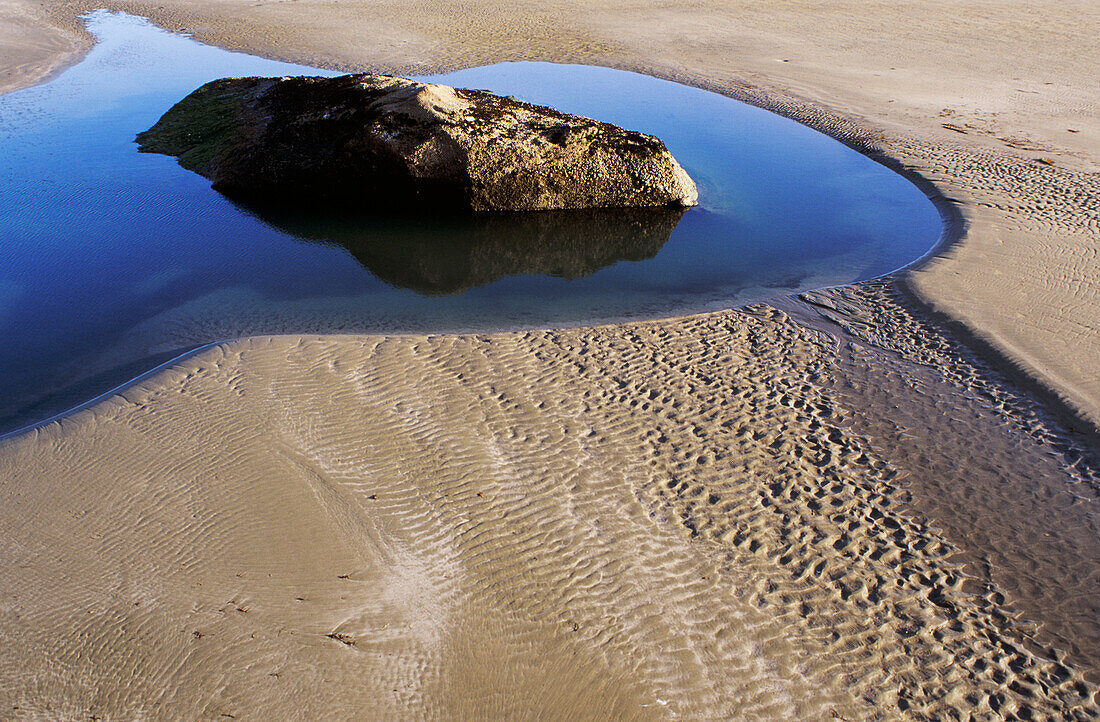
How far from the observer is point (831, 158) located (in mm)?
12781

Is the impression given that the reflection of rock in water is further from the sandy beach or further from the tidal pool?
the sandy beach

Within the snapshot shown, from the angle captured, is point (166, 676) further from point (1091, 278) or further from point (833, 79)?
point (833, 79)

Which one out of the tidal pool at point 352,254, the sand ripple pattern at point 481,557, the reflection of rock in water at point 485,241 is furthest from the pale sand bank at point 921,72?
the reflection of rock in water at point 485,241

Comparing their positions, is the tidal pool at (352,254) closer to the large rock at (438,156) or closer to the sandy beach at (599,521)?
the large rock at (438,156)

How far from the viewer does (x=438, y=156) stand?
10.0 meters

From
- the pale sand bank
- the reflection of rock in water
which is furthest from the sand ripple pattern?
the pale sand bank

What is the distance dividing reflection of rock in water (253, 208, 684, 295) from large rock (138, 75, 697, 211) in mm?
300

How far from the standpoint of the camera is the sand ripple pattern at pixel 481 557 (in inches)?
156

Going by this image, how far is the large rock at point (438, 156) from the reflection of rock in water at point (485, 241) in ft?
0.98

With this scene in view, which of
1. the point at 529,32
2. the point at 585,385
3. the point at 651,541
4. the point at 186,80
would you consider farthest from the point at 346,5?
the point at 651,541

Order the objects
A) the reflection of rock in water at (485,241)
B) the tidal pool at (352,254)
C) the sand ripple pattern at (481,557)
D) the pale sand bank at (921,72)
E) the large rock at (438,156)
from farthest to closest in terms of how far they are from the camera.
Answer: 1. the large rock at (438,156)
2. the reflection of rock in water at (485,241)
3. the pale sand bank at (921,72)
4. the tidal pool at (352,254)
5. the sand ripple pattern at (481,557)

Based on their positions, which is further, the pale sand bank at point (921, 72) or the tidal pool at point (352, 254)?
the pale sand bank at point (921, 72)

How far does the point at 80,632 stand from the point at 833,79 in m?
16.9

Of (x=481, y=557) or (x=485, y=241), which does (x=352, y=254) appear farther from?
(x=481, y=557)
